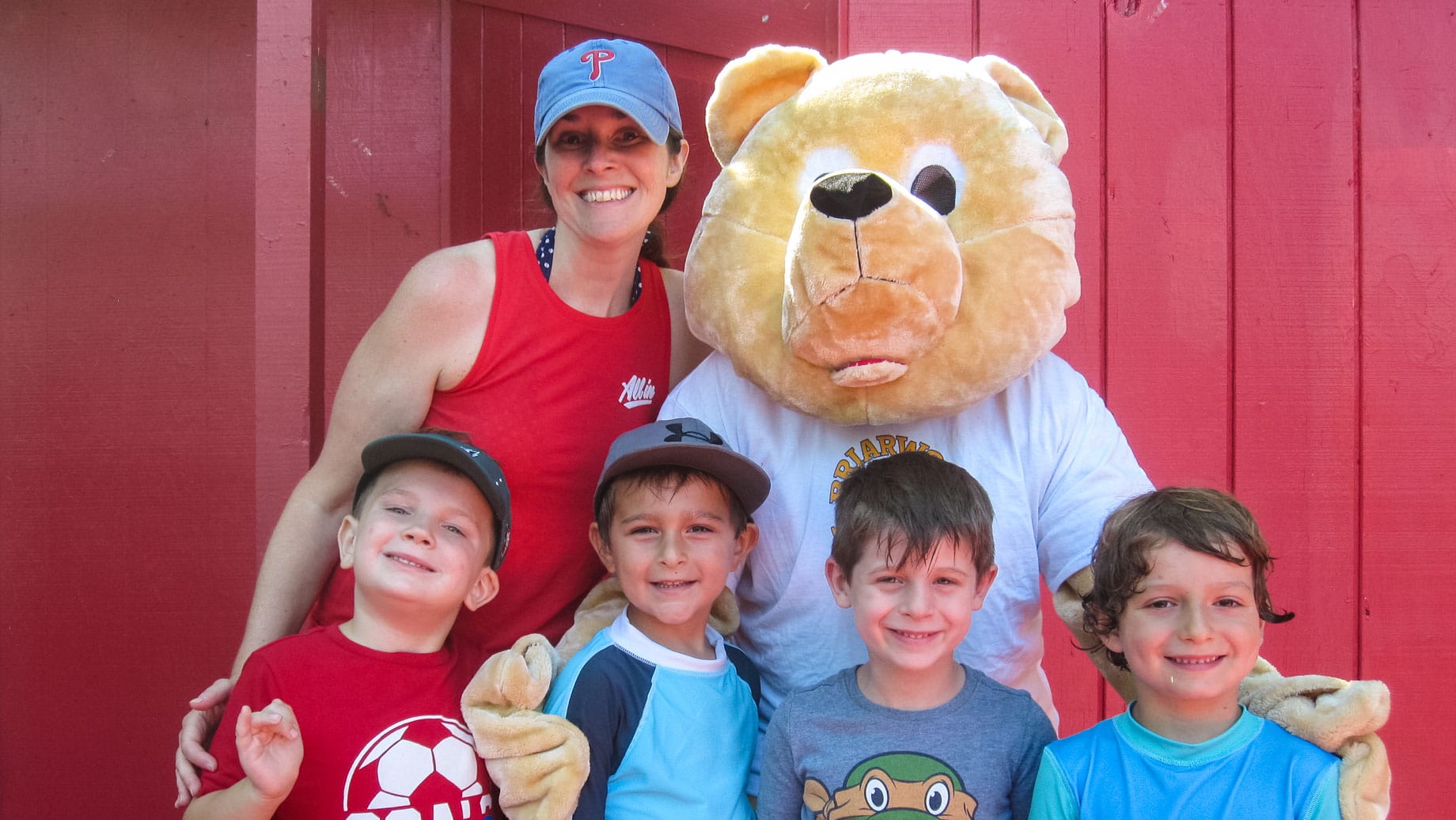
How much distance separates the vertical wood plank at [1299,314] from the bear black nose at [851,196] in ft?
5.70

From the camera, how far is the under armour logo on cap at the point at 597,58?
7.39 feet

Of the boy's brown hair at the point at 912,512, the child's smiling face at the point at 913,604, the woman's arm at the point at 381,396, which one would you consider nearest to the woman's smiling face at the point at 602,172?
the woman's arm at the point at 381,396

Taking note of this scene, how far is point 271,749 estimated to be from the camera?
5.67 feet

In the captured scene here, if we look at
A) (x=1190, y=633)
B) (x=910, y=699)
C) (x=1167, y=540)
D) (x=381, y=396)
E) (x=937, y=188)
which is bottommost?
(x=910, y=699)

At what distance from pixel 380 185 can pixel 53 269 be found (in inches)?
38.9

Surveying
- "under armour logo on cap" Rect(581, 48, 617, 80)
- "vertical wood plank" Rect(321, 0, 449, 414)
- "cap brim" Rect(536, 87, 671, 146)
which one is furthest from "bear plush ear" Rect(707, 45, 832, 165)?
"vertical wood plank" Rect(321, 0, 449, 414)

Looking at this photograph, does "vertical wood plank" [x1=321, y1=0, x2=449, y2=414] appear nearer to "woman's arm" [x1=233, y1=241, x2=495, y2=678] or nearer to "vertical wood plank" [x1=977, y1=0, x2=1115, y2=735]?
"woman's arm" [x1=233, y1=241, x2=495, y2=678]

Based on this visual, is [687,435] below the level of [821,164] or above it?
below

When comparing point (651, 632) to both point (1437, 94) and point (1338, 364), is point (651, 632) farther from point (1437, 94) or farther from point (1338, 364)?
point (1437, 94)

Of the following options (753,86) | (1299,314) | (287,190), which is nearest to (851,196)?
(753,86)

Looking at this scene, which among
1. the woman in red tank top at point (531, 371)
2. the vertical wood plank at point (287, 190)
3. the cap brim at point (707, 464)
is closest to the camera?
the cap brim at point (707, 464)

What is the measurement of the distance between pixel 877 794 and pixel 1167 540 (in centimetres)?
62

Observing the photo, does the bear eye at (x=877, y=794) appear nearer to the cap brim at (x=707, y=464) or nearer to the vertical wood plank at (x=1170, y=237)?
the cap brim at (x=707, y=464)

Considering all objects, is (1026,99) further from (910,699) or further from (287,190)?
(287,190)
